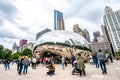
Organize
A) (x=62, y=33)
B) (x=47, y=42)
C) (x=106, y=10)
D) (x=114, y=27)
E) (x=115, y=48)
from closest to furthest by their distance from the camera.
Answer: (x=47, y=42) < (x=62, y=33) < (x=115, y=48) < (x=114, y=27) < (x=106, y=10)

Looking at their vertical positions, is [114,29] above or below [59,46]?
above

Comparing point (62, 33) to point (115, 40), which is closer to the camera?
point (62, 33)

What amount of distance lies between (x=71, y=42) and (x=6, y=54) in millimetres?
64919

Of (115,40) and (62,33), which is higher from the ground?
(115,40)

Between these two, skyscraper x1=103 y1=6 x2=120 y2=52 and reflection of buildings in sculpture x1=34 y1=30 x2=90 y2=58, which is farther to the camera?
skyscraper x1=103 y1=6 x2=120 y2=52

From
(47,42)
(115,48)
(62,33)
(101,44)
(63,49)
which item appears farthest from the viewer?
(101,44)

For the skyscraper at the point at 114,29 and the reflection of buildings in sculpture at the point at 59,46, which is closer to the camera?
the reflection of buildings in sculpture at the point at 59,46

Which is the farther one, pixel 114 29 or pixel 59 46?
pixel 114 29

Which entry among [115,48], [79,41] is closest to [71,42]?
[79,41]

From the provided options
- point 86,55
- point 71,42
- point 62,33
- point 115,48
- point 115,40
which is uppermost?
point 115,40

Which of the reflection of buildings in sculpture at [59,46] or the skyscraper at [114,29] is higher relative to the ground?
the skyscraper at [114,29]

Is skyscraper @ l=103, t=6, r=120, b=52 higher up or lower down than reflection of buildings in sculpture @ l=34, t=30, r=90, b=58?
higher up

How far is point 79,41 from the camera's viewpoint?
24.1 metres

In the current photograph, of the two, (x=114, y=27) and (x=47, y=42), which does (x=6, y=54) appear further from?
(x=114, y=27)
